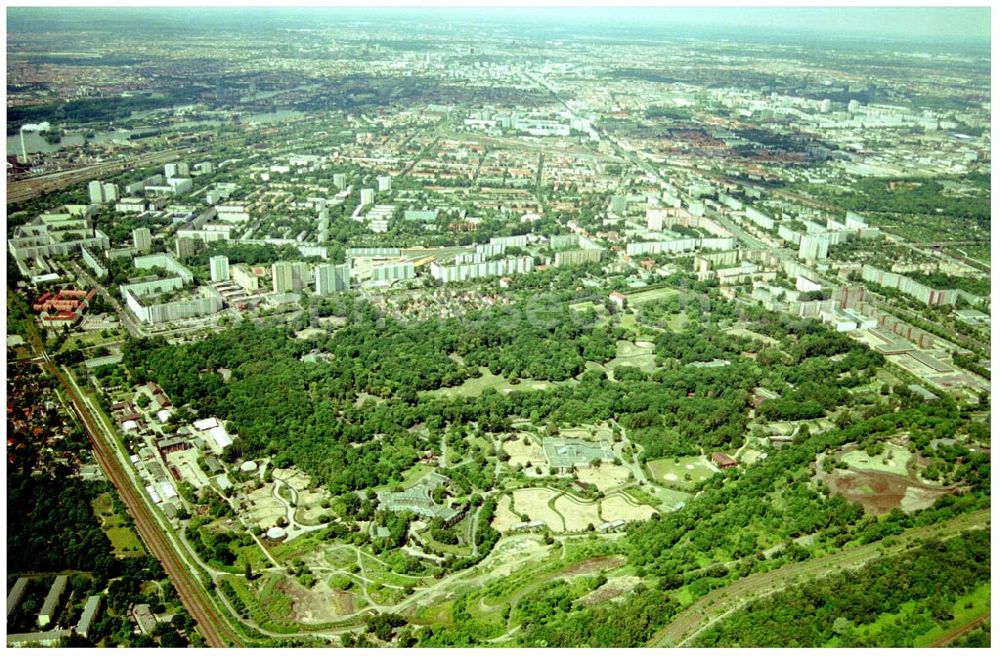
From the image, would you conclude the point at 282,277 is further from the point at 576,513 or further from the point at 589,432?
the point at 576,513

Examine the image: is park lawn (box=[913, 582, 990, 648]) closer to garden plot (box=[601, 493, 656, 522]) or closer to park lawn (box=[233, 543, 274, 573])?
garden plot (box=[601, 493, 656, 522])

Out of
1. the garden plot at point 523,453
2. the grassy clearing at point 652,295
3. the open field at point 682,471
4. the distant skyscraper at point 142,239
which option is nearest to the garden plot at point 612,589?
the open field at point 682,471

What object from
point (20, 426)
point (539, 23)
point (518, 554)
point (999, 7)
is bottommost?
point (518, 554)

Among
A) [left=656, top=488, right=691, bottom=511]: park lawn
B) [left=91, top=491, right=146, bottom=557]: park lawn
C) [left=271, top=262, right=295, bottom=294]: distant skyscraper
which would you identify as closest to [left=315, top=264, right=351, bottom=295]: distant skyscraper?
[left=271, top=262, right=295, bottom=294]: distant skyscraper

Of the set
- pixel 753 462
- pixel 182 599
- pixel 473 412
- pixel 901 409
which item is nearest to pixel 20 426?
pixel 182 599

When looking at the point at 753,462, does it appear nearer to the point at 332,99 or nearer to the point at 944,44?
the point at 944,44

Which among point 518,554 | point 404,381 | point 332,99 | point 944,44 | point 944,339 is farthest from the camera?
point 332,99

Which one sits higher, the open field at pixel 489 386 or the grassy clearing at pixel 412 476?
the open field at pixel 489 386

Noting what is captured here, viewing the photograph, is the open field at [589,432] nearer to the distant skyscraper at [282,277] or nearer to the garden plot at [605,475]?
the garden plot at [605,475]
